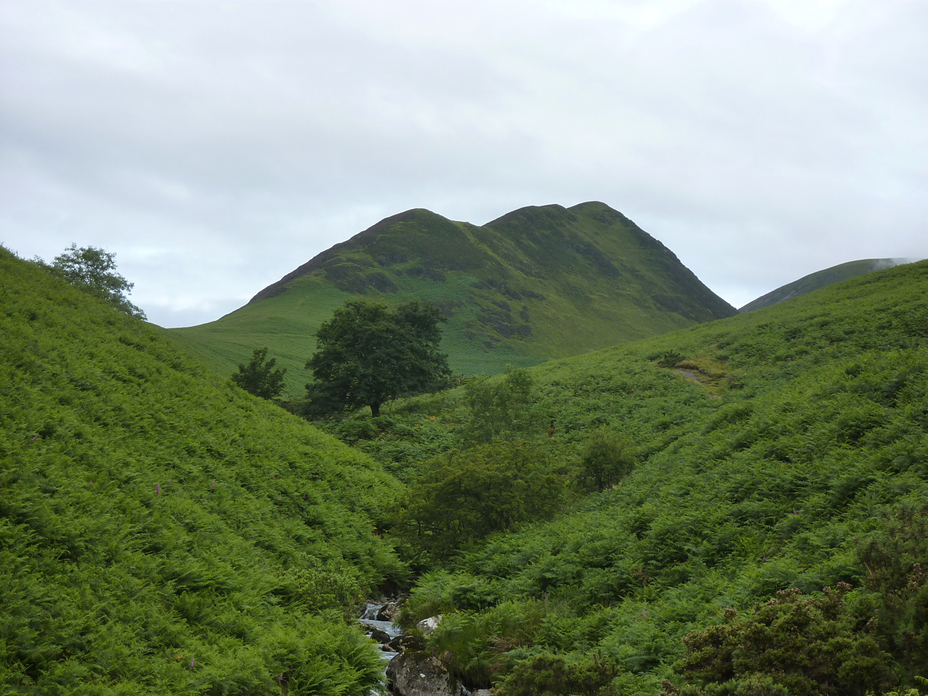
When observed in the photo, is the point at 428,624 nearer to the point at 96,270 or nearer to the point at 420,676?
the point at 420,676

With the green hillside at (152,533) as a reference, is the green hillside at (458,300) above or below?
above

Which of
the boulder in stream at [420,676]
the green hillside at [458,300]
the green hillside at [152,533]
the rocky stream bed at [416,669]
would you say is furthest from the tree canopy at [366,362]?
the green hillside at [458,300]

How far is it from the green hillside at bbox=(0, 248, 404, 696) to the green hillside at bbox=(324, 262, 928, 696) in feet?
8.91

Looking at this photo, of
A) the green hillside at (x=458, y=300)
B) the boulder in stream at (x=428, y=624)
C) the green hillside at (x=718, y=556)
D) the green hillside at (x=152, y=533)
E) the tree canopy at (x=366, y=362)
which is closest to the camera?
the green hillside at (x=718, y=556)

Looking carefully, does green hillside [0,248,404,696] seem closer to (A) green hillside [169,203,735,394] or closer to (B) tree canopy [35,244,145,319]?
(B) tree canopy [35,244,145,319]

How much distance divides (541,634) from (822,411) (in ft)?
35.5

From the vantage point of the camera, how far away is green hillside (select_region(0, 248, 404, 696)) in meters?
9.58

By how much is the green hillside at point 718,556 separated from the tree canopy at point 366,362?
15033mm

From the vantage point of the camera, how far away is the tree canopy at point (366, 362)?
3891cm

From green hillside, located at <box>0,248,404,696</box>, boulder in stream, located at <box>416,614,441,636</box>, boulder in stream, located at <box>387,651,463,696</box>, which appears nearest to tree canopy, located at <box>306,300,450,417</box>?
green hillside, located at <box>0,248,404,696</box>

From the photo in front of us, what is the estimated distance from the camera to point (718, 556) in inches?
505

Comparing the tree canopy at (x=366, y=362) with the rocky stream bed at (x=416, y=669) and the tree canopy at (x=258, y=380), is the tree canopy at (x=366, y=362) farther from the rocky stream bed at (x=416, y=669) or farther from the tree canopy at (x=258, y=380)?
the rocky stream bed at (x=416, y=669)

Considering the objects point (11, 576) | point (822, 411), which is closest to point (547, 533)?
point (822, 411)

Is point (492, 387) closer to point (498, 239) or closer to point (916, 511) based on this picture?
point (916, 511)
